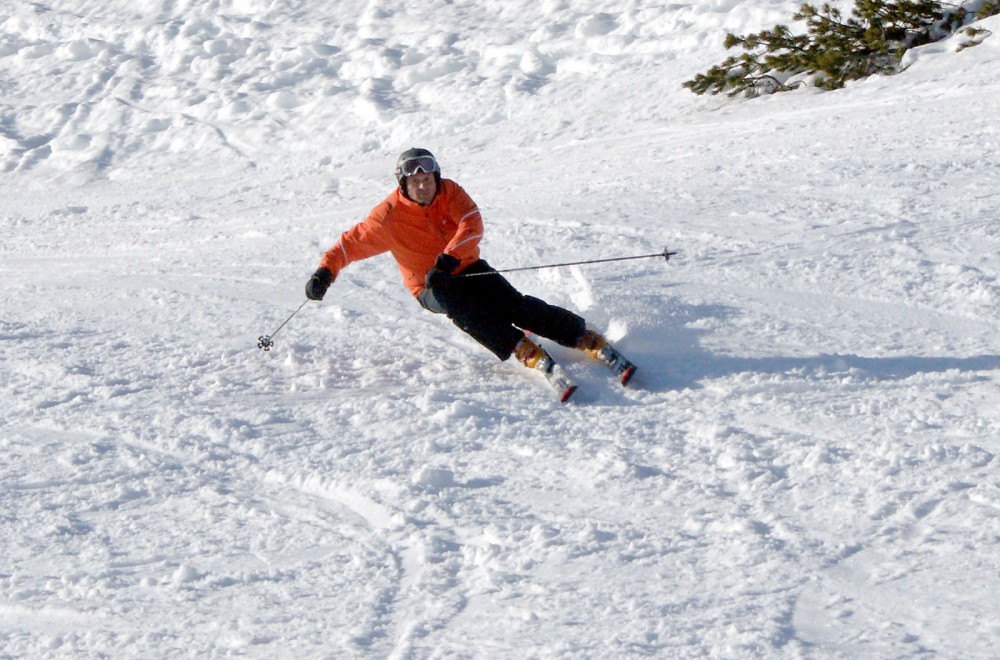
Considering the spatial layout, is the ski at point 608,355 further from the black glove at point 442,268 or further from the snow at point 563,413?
the black glove at point 442,268

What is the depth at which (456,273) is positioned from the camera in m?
5.63

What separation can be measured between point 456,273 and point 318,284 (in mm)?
671

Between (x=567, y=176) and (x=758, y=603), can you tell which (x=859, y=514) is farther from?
(x=567, y=176)

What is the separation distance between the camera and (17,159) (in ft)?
47.9

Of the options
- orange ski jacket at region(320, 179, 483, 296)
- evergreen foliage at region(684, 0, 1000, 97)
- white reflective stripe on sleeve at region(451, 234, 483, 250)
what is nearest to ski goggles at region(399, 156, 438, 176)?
orange ski jacket at region(320, 179, 483, 296)

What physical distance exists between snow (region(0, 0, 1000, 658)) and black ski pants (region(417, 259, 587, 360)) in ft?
0.67

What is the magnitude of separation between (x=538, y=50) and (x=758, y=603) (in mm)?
12501

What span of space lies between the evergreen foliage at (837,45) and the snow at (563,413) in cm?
28

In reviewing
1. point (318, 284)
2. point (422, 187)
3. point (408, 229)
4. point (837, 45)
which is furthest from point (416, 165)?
point (837, 45)

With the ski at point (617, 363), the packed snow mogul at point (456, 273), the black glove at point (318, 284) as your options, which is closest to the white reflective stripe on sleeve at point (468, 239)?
the packed snow mogul at point (456, 273)

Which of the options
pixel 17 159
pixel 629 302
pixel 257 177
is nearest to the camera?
pixel 629 302

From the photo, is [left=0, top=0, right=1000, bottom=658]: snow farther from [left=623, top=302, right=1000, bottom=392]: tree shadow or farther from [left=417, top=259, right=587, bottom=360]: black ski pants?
[left=417, top=259, right=587, bottom=360]: black ski pants

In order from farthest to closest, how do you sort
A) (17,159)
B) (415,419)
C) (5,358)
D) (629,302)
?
(17,159) < (5,358) < (629,302) < (415,419)

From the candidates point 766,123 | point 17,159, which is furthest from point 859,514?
point 17,159
